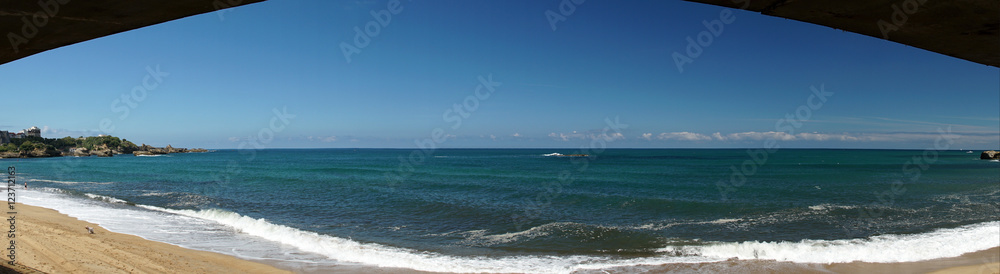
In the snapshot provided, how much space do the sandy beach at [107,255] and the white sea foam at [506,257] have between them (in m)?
0.54

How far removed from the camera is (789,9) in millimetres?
1951

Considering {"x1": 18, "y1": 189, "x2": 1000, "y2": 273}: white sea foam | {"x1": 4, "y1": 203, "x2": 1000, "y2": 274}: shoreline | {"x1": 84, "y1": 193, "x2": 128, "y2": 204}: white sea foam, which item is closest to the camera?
{"x1": 4, "y1": 203, "x2": 1000, "y2": 274}: shoreline

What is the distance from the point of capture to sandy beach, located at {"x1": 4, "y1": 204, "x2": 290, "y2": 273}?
7258mm

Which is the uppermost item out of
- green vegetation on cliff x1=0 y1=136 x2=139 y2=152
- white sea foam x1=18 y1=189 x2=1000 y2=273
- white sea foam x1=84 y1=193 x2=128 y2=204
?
green vegetation on cliff x1=0 y1=136 x2=139 y2=152

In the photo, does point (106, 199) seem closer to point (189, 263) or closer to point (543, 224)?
point (189, 263)

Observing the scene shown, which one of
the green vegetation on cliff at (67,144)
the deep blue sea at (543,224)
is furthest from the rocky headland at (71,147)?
the deep blue sea at (543,224)

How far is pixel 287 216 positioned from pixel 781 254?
1466 centimetres

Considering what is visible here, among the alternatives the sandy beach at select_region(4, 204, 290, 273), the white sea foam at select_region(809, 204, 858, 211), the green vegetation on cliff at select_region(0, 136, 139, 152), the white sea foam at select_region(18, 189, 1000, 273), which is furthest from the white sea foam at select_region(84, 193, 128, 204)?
the green vegetation on cliff at select_region(0, 136, 139, 152)

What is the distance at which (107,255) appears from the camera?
8.00 meters

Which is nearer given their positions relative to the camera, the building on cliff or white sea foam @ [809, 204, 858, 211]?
white sea foam @ [809, 204, 858, 211]

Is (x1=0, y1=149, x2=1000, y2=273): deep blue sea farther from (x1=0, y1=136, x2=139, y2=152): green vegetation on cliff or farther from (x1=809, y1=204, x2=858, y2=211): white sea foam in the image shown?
(x1=0, y1=136, x2=139, y2=152): green vegetation on cliff

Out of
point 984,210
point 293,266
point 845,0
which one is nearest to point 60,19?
point 845,0

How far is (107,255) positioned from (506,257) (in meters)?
8.00

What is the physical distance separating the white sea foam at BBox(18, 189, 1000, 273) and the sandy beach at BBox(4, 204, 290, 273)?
1.79 ft
